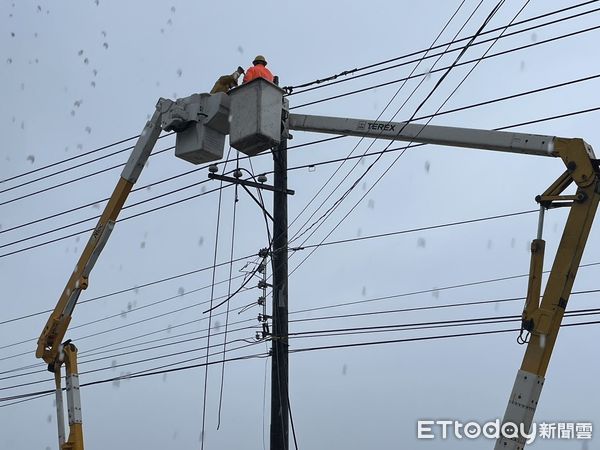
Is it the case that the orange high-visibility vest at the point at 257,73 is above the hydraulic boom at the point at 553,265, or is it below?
above

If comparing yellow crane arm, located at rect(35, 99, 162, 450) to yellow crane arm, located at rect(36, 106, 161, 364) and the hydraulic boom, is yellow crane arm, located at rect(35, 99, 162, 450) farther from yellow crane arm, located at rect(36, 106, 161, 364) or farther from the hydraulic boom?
the hydraulic boom

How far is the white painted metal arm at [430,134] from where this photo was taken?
8406 millimetres

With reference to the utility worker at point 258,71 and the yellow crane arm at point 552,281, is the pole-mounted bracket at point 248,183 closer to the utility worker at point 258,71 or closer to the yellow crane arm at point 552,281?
the utility worker at point 258,71

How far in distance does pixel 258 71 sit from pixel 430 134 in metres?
2.23

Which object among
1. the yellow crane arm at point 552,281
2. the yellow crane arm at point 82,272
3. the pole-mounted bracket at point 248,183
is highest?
the pole-mounted bracket at point 248,183

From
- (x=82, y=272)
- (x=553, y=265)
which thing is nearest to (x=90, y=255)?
(x=82, y=272)

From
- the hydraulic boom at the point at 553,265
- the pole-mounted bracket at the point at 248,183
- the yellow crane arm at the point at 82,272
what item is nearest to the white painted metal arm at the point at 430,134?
the hydraulic boom at the point at 553,265

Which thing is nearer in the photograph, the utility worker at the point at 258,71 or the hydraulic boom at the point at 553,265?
the hydraulic boom at the point at 553,265

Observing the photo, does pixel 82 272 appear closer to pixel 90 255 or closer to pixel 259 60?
pixel 90 255

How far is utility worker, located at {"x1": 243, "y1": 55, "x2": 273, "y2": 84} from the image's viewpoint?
9.88m

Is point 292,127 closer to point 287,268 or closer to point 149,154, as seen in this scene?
point 149,154

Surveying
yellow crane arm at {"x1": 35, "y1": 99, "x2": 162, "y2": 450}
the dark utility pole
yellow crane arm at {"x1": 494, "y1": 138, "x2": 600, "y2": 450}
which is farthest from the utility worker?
yellow crane arm at {"x1": 494, "y1": 138, "x2": 600, "y2": 450}

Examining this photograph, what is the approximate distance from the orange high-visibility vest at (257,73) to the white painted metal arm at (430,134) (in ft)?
1.82

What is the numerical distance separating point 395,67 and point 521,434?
649 centimetres
